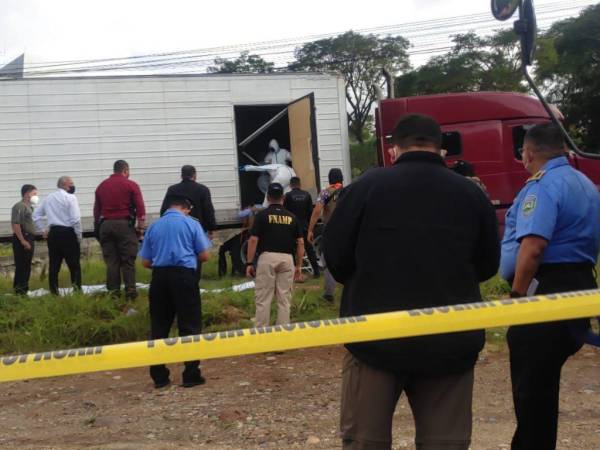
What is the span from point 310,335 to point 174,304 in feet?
11.3

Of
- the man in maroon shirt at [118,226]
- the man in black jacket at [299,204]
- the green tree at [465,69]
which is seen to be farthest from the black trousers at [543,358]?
the green tree at [465,69]

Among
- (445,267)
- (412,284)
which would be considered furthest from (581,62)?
(412,284)

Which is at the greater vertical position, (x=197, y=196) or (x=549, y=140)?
(x=549, y=140)

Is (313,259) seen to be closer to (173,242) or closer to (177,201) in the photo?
(177,201)

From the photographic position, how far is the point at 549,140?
10.8ft

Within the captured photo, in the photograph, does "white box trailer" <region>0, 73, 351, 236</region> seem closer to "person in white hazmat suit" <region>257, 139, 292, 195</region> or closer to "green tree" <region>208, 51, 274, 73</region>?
"person in white hazmat suit" <region>257, 139, 292, 195</region>

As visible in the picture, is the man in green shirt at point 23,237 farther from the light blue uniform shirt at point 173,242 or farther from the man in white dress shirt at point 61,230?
the light blue uniform shirt at point 173,242

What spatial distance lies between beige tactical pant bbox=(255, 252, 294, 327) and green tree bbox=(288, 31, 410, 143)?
1455 inches

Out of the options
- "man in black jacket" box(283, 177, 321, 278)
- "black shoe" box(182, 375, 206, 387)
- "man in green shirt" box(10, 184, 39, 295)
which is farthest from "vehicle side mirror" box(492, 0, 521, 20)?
"man in green shirt" box(10, 184, 39, 295)

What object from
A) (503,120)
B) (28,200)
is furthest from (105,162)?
(503,120)

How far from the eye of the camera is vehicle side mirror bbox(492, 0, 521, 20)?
2.99m

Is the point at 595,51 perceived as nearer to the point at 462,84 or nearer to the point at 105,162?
the point at 105,162

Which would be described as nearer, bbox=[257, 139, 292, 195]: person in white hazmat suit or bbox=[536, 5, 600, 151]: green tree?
bbox=[536, 5, 600, 151]: green tree

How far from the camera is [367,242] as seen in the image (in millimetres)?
2545
